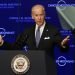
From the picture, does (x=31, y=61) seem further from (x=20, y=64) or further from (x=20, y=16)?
(x=20, y=16)

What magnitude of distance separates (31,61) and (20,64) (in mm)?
72

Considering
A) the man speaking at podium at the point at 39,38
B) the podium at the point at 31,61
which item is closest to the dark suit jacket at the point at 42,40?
the man speaking at podium at the point at 39,38

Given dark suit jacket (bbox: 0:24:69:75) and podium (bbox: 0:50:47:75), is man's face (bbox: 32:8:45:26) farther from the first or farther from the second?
podium (bbox: 0:50:47:75)

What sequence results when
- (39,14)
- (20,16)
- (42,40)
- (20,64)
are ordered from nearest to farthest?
(20,64) → (42,40) → (39,14) → (20,16)

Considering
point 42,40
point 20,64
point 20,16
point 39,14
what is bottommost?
point 20,64

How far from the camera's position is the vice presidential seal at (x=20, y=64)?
5.41ft

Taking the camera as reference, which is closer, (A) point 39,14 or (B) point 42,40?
(B) point 42,40

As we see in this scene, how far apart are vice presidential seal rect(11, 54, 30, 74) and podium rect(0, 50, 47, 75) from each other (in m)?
0.02

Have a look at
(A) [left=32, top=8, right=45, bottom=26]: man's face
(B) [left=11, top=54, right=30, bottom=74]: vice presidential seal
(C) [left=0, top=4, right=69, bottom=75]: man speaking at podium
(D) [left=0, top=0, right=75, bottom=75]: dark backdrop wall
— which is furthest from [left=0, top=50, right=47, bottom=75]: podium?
(D) [left=0, top=0, right=75, bottom=75]: dark backdrop wall

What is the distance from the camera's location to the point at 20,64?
164 centimetres

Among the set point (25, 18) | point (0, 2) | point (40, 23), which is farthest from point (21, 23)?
point (40, 23)

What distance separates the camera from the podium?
1.67m

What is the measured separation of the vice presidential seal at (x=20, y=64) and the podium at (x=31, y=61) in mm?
19

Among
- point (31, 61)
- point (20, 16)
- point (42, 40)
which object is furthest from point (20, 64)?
point (20, 16)
